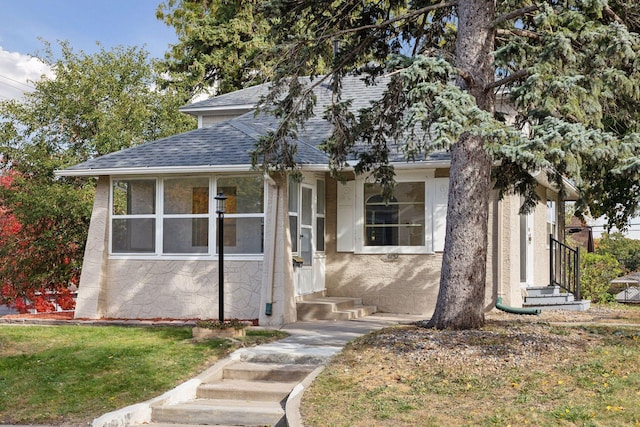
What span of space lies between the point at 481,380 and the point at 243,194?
722 centimetres

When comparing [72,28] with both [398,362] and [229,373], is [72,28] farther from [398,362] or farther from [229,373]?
[398,362]

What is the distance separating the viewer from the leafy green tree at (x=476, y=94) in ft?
29.0

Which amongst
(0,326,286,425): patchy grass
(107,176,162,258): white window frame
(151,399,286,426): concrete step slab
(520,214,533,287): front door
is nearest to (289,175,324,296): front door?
(0,326,286,425): patchy grass

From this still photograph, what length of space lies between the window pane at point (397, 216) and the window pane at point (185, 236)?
3352 millimetres

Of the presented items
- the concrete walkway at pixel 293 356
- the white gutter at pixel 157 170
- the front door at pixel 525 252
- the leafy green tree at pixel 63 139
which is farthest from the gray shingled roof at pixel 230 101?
the concrete walkway at pixel 293 356

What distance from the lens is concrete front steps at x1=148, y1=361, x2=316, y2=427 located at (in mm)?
8133

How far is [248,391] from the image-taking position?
8.78m

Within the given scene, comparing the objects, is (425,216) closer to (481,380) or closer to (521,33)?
(521,33)

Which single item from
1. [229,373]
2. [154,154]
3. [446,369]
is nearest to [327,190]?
[154,154]

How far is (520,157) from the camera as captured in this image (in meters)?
8.52

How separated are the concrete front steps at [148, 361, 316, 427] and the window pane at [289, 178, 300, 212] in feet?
15.0

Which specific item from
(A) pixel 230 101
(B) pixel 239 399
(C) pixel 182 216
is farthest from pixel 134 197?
(B) pixel 239 399

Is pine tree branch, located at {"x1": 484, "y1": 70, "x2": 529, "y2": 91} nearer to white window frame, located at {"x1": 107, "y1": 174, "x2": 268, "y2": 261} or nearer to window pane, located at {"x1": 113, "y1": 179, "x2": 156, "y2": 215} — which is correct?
white window frame, located at {"x1": 107, "y1": 174, "x2": 268, "y2": 261}

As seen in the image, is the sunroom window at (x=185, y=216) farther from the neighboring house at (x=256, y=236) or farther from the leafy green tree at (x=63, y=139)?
the leafy green tree at (x=63, y=139)
